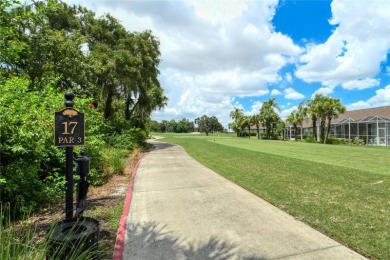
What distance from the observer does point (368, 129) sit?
39.8 meters

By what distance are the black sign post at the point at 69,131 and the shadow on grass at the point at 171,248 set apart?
1242mm

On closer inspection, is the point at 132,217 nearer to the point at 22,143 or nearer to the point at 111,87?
the point at 22,143

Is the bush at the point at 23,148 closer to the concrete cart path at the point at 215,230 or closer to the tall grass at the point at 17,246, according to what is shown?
the concrete cart path at the point at 215,230

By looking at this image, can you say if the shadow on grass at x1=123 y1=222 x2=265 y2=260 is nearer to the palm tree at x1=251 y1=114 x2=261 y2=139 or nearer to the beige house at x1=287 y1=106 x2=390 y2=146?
the beige house at x1=287 y1=106 x2=390 y2=146

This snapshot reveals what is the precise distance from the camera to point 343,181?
8.84 m

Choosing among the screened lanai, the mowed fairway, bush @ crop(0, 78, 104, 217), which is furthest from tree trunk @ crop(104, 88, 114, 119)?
the screened lanai

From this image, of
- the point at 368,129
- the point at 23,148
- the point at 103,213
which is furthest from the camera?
the point at 368,129

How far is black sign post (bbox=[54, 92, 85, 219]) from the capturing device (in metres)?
3.37

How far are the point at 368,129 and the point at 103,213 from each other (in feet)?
145

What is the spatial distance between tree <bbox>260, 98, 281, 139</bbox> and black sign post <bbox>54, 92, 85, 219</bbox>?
194 feet

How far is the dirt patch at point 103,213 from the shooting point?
14.8 feet

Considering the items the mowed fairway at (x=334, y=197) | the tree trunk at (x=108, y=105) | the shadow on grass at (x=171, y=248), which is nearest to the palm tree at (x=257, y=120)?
the tree trunk at (x=108, y=105)

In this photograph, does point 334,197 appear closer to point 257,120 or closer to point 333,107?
point 333,107

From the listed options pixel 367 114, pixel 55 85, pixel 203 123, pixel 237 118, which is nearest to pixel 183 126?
pixel 203 123
